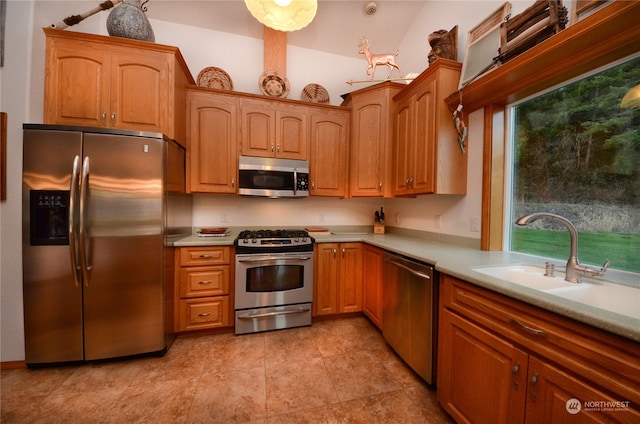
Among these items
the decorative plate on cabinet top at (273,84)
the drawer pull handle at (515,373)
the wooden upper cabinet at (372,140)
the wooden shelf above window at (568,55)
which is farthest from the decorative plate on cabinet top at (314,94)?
the drawer pull handle at (515,373)

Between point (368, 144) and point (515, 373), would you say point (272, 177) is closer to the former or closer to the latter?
point (368, 144)

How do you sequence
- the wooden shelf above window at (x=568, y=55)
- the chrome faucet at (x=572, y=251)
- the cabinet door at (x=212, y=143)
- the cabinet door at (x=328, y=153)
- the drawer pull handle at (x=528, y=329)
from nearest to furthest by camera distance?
the drawer pull handle at (x=528, y=329) → the wooden shelf above window at (x=568, y=55) → the chrome faucet at (x=572, y=251) → the cabinet door at (x=212, y=143) → the cabinet door at (x=328, y=153)

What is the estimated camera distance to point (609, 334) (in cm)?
71

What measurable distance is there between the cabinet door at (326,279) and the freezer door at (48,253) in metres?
1.89

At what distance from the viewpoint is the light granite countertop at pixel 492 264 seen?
70 centimetres

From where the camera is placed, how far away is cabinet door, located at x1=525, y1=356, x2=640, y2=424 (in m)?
0.70

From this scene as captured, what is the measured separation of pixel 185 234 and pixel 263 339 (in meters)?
1.32

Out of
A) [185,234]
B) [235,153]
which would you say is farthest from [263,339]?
Answer: [235,153]

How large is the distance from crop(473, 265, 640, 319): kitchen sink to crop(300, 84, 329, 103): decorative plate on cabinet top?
248 cm

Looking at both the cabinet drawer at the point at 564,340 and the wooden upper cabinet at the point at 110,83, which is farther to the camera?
the wooden upper cabinet at the point at 110,83

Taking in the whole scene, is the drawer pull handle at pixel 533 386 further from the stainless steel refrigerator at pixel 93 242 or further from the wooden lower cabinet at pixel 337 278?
the stainless steel refrigerator at pixel 93 242

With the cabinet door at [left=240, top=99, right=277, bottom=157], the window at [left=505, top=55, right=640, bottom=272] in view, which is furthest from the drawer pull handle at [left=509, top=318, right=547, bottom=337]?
the cabinet door at [left=240, top=99, right=277, bottom=157]

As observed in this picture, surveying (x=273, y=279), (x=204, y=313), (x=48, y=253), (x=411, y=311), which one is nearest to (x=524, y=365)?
(x=411, y=311)

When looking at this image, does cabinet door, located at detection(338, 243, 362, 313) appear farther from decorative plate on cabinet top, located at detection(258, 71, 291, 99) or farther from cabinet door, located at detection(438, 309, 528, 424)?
decorative plate on cabinet top, located at detection(258, 71, 291, 99)
